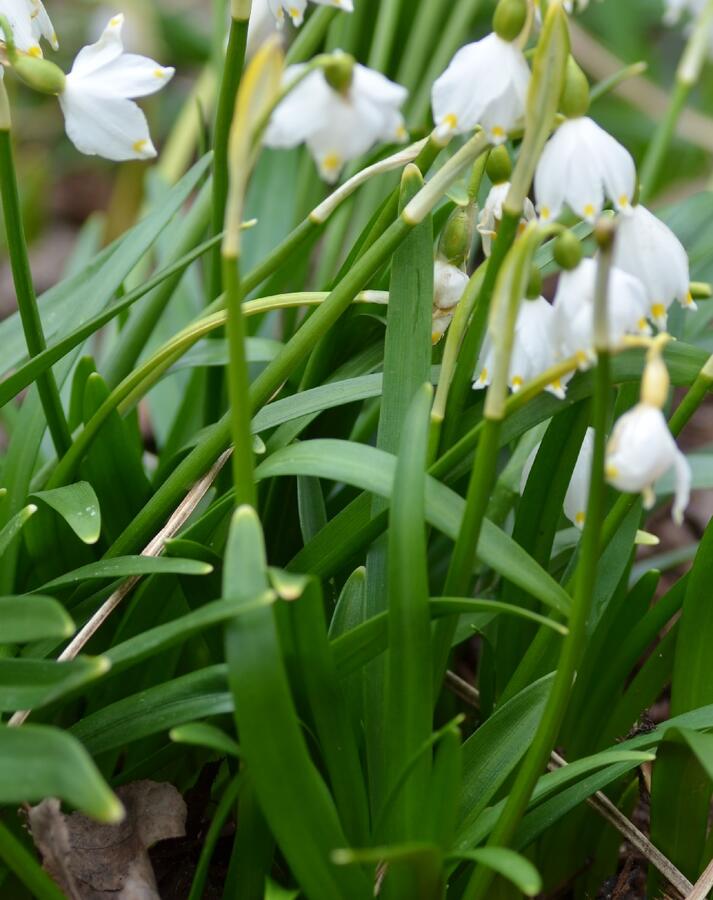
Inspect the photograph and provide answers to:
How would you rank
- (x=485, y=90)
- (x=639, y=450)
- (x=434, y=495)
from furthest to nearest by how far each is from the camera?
(x=434, y=495)
(x=485, y=90)
(x=639, y=450)

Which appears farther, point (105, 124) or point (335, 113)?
point (105, 124)

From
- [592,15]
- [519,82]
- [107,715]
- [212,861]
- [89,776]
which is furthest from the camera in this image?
[592,15]

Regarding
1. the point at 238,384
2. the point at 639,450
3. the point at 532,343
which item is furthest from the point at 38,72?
the point at 639,450

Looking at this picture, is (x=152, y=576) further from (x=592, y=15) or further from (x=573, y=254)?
(x=592, y=15)

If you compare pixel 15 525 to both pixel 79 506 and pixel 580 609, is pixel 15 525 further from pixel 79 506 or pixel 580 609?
pixel 580 609

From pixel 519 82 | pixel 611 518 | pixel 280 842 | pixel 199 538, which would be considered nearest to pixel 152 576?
pixel 199 538

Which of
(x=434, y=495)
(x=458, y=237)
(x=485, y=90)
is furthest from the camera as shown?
(x=458, y=237)
